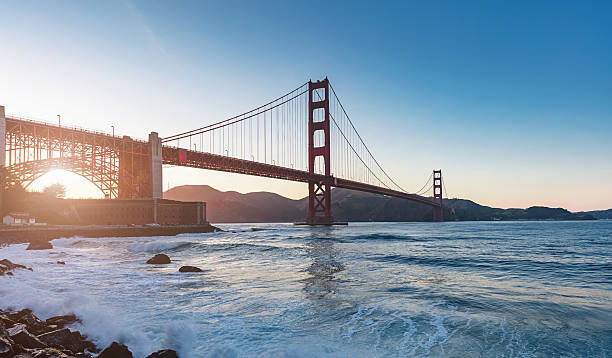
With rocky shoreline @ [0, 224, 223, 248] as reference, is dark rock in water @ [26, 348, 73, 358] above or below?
above

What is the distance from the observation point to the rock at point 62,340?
17.8 ft

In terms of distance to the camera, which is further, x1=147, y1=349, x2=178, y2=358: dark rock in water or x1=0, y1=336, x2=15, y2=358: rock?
x1=147, y1=349, x2=178, y2=358: dark rock in water

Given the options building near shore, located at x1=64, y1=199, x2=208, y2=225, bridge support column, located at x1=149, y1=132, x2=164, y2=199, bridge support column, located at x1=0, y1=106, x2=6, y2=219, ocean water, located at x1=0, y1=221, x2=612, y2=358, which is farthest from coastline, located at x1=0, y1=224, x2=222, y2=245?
ocean water, located at x1=0, y1=221, x2=612, y2=358

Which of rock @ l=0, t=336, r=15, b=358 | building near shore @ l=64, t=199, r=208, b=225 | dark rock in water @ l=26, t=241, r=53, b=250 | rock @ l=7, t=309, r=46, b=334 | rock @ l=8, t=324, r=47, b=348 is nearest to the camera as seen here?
rock @ l=0, t=336, r=15, b=358

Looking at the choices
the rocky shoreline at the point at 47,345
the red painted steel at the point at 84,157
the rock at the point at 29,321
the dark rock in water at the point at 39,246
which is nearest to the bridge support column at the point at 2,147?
the red painted steel at the point at 84,157

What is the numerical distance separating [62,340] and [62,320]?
2.03 metres

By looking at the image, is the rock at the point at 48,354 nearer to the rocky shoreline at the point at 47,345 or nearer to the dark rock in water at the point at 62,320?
the rocky shoreline at the point at 47,345

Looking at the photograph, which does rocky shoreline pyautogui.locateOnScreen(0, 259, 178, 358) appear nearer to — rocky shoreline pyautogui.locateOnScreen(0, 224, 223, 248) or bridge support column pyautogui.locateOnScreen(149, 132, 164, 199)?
rocky shoreline pyautogui.locateOnScreen(0, 224, 223, 248)

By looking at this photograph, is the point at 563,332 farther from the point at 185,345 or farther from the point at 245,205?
the point at 245,205

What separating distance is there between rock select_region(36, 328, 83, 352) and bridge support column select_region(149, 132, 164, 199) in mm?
47311

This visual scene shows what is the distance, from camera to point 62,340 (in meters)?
5.57

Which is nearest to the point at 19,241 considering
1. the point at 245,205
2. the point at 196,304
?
the point at 196,304

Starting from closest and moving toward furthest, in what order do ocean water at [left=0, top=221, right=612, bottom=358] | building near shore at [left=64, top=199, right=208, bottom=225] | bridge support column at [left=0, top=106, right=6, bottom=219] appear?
ocean water at [left=0, top=221, right=612, bottom=358]
bridge support column at [left=0, top=106, right=6, bottom=219]
building near shore at [left=64, top=199, right=208, bottom=225]

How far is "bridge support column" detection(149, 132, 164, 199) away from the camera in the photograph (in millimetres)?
50094
